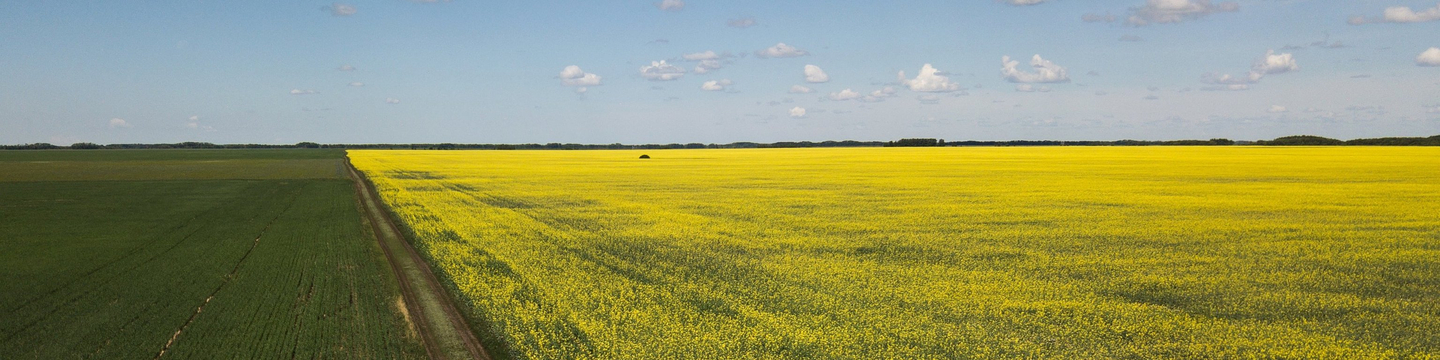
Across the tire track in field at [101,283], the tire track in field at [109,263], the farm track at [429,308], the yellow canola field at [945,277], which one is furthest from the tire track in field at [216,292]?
the yellow canola field at [945,277]

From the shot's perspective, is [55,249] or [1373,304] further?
[55,249]

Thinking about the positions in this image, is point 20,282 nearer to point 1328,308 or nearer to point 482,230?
point 482,230

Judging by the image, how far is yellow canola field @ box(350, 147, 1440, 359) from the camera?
8.35 metres

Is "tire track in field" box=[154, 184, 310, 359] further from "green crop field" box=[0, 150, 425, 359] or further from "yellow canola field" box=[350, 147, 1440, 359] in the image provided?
"yellow canola field" box=[350, 147, 1440, 359]

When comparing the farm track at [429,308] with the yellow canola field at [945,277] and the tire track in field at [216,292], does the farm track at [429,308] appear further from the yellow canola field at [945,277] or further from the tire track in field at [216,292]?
the tire track in field at [216,292]

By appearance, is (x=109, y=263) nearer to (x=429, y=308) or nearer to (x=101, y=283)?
(x=101, y=283)

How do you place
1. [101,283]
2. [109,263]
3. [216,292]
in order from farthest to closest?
[109,263] → [101,283] → [216,292]

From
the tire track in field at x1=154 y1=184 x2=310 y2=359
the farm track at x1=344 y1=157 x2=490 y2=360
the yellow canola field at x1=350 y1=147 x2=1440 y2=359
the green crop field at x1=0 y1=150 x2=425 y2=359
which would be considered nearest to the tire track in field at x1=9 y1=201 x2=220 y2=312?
the green crop field at x1=0 y1=150 x2=425 y2=359

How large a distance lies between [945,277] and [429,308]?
24.3ft

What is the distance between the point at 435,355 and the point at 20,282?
880cm

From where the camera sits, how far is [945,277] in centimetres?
1178

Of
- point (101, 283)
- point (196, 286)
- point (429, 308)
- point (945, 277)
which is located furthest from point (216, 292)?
point (945, 277)

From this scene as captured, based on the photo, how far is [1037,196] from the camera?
1073 inches

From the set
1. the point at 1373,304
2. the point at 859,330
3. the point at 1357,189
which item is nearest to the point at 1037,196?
the point at 1357,189
